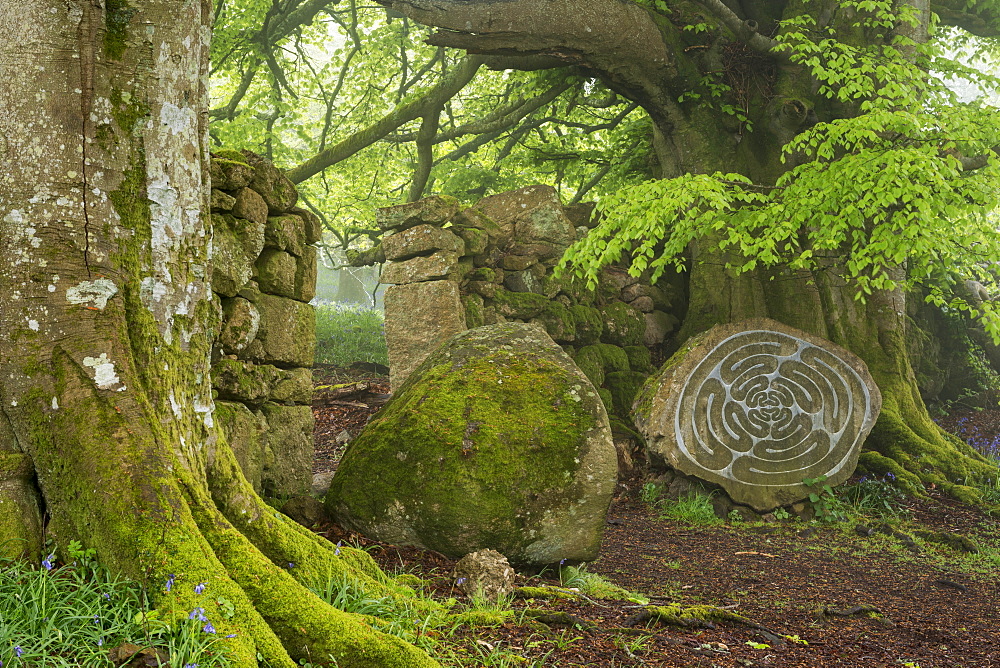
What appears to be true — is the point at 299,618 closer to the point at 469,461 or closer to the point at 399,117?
the point at 469,461

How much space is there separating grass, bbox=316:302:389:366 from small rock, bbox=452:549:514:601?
8.06 metres

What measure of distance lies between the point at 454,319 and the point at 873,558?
4.43 meters

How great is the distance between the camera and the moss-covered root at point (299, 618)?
249 centimetres

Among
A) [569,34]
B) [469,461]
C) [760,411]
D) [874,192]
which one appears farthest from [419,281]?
[874,192]

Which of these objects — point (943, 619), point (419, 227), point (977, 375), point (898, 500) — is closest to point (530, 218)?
point (419, 227)

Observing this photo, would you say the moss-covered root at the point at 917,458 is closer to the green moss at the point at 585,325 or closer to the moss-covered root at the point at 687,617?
the green moss at the point at 585,325

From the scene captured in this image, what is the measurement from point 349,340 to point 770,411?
28.1ft

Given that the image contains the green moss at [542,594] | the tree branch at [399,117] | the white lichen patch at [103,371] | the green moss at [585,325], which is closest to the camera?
the white lichen patch at [103,371]

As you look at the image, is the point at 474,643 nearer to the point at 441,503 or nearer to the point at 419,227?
the point at 441,503

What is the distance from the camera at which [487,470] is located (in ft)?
14.0

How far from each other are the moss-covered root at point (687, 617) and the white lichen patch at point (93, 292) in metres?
2.70

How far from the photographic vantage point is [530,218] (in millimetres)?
9070

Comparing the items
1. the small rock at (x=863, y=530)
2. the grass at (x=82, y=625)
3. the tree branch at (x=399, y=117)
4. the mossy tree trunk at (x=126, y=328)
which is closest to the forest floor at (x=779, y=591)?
the small rock at (x=863, y=530)

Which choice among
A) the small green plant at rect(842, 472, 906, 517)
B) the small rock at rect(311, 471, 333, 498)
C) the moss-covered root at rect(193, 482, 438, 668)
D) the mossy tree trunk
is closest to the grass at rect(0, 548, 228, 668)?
the mossy tree trunk
